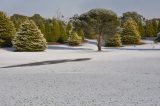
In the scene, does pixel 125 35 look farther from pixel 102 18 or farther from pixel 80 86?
pixel 80 86

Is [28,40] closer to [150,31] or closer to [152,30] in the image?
[150,31]

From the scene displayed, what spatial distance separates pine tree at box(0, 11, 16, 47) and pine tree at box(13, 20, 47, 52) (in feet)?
14.2

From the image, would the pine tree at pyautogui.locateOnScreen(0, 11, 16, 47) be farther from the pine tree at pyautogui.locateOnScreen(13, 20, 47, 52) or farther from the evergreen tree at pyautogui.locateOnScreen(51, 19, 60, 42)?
the evergreen tree at pyautogui.locateOnScreen(51, 19, 60, 42)

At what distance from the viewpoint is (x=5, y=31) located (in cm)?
5947

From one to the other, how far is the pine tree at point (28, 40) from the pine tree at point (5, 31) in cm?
433

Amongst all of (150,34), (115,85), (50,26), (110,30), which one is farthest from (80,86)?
(150,34)

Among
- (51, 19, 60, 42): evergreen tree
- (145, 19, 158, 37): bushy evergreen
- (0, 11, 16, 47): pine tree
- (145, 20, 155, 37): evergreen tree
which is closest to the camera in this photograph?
(0, 11, 16, 47): pine tree

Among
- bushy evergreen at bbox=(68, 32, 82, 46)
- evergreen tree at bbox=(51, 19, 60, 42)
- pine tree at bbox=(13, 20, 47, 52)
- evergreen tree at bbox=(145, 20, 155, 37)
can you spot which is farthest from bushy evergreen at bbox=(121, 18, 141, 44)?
pine tree at bbox=(13, 20, 47, 52)

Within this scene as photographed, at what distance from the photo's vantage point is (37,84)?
15609 millimetres

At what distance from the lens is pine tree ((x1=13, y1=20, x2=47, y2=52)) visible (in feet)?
179

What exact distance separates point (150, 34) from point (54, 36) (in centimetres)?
4076

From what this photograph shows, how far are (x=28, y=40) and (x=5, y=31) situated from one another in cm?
637

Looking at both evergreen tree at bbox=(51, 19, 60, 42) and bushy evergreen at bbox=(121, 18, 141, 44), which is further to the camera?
bushy evergreen at bbox=(121, 18, 141, 44)

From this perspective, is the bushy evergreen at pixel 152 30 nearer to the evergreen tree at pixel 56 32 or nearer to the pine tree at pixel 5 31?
the evergreen tree at pixel 56 32
